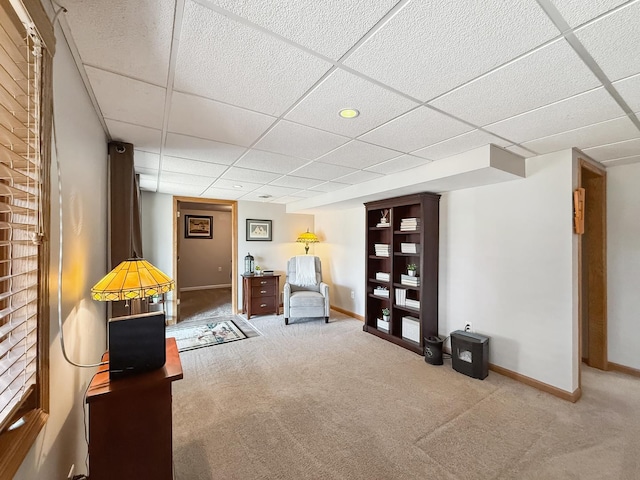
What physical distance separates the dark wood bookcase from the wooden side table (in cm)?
183

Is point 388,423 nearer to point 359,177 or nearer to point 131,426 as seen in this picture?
point 131,426

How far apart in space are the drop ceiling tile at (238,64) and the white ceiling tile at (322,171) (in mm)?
1344

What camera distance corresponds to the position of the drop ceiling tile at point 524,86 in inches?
51.4

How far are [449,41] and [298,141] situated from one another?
1366mm

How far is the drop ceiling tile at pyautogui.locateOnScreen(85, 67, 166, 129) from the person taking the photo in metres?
1.46

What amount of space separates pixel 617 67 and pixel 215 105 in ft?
6.98

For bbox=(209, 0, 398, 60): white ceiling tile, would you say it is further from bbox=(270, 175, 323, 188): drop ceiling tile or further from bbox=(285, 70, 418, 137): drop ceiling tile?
bbox=(270, 175, 323, 188): drop ceiling tile

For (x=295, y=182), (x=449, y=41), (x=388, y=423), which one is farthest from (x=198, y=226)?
(x=449, y=41)

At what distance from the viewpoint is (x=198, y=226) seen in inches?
309

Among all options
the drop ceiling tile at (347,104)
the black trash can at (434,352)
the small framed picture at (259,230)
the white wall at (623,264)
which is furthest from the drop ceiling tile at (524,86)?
the small framed picture at (259,230)

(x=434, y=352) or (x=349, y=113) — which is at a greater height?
(x=349, y=113)

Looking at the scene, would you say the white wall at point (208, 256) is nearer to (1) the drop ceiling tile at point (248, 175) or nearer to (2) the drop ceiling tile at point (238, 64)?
(1) the drop ceiling tile at point (248, 175)

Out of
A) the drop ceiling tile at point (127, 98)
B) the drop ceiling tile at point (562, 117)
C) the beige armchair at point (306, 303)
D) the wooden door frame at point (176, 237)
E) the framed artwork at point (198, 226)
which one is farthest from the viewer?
the framed artwork at point (198, 226)

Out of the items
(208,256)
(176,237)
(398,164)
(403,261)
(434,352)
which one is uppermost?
(398,164)
